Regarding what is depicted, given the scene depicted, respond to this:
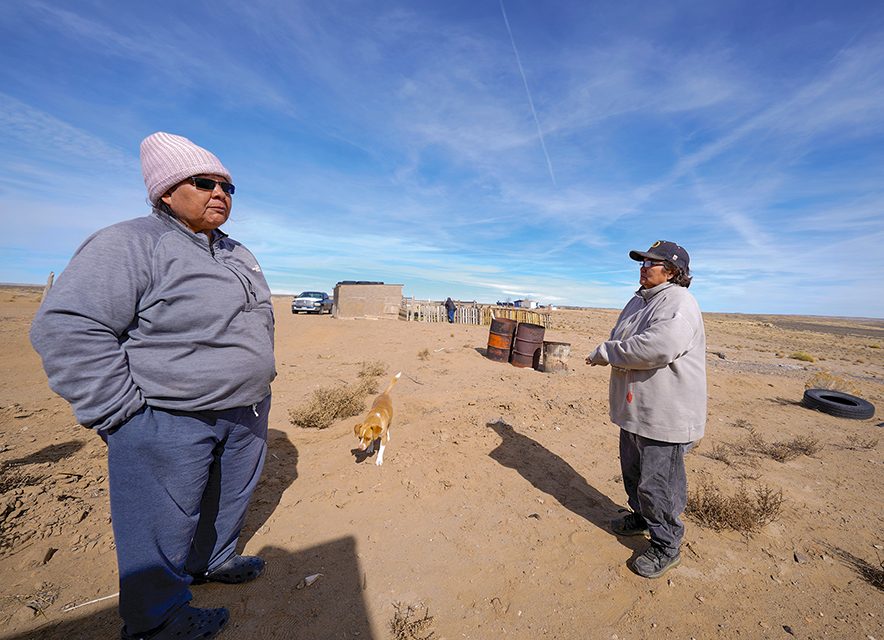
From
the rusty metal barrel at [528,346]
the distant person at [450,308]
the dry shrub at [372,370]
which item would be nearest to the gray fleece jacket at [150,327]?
the dry shrub at [372,370]

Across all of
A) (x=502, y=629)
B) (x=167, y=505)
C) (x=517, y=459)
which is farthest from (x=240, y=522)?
(x=517, y=459)

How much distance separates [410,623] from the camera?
85.7 inches

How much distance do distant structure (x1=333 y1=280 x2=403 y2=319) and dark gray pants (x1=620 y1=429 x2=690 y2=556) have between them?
22.0 meters

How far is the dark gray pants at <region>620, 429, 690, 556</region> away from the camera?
2.52m

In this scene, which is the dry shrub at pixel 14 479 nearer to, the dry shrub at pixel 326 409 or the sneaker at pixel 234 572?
the sneaker at pixel 234 572

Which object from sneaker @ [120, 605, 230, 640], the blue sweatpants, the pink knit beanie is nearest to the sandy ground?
sneaker @ [120, 605, 230, 640]

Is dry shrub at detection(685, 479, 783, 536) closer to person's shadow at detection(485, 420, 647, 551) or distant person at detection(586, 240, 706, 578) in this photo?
person's shadow at detection(485, 420, 647, 551)

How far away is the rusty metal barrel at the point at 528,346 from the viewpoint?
9.95 metres

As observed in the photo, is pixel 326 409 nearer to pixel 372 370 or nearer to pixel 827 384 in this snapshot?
pixel 372 370

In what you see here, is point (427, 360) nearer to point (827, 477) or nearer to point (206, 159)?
point (827, 477)

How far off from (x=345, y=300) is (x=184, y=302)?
22.2m

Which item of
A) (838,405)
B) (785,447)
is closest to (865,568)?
(785,447)

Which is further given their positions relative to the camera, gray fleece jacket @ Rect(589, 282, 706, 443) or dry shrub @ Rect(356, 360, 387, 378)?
dry shrub @ Rect(356, 360, 387, 378)

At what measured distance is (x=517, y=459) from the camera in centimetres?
443
